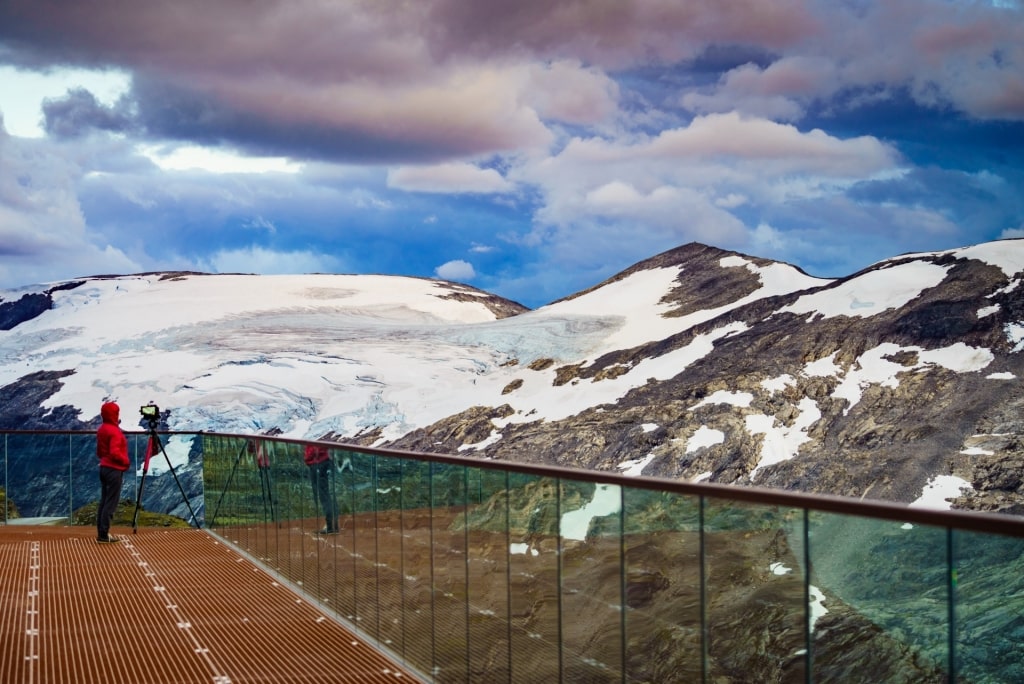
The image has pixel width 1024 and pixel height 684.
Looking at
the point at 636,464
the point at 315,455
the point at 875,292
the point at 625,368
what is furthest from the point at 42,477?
the point at 875,292

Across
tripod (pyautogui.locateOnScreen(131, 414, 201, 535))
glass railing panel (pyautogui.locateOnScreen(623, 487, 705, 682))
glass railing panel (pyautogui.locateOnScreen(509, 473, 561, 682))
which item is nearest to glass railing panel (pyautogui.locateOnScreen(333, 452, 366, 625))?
glass railing panel (pyautogui.locateOnScreen(509, 473, 561, 682))

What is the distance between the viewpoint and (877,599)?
4.12 m

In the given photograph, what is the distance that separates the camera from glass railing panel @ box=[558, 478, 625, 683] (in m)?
4.40

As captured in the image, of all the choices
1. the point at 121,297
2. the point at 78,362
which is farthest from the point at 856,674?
the point at 121,297

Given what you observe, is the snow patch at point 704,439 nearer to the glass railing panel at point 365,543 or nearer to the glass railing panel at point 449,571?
the glass railing panel at point 365,543

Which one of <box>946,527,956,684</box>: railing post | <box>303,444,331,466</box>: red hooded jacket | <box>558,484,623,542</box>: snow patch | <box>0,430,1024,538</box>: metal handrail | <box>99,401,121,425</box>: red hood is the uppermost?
<box>99,401,121,425</box>: red hood

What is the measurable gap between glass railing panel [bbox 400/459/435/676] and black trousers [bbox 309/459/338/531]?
5.60 ft

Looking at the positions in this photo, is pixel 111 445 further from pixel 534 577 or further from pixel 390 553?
pixel 534 577

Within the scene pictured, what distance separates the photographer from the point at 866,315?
4238cm

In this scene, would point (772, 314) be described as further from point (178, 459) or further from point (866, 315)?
point (178, 459)

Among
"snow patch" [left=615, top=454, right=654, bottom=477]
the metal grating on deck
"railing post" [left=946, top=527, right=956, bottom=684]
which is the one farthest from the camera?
"snow patch" [left=615, top=454, right=654, bottom=477]

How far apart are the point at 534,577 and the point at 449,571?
1.21 meters

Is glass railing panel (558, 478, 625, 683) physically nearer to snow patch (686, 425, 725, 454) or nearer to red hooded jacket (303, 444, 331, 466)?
red hooded jacket (303, 444, 331, 466)

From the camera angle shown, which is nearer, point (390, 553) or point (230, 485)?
point (390, 553)
